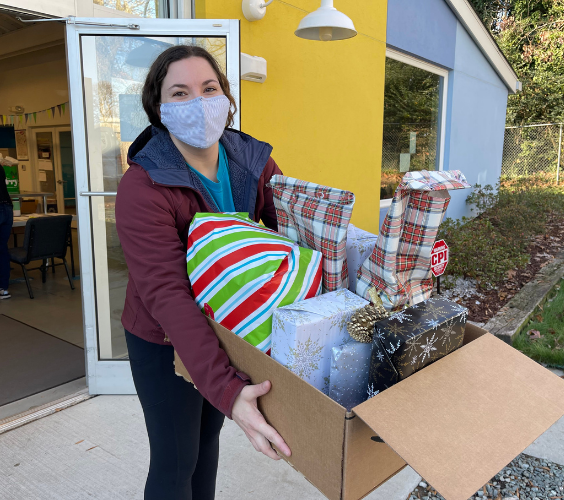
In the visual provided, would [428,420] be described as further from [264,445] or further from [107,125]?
[107,125]

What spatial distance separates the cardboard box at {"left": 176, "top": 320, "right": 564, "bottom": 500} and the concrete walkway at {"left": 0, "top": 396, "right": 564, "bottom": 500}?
4.41 feet

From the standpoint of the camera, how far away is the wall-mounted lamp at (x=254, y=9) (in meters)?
3.55

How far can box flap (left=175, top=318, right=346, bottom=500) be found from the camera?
2.98 ft

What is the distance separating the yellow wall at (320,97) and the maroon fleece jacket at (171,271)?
248 centimetres

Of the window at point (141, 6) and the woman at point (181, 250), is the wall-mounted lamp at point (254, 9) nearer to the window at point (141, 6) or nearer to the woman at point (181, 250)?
the window at point (141, 6)

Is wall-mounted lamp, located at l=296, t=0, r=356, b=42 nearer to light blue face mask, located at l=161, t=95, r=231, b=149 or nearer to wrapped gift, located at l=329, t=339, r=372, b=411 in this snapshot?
light blue face mask, located at l=161, t=95, r=231, b=149

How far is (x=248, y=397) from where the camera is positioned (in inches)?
41.9

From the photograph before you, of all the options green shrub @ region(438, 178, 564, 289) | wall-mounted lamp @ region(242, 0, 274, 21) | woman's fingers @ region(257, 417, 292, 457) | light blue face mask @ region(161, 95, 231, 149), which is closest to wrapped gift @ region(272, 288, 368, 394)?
woman's fingers @ region(257, 417, 292, 457)

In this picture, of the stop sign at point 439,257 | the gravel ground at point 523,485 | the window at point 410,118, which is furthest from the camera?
the window at point 410,118

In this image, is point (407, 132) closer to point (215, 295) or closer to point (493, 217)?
point (493, 217)

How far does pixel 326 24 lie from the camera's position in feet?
10.2

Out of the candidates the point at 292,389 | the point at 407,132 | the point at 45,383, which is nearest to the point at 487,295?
the point at 407,132

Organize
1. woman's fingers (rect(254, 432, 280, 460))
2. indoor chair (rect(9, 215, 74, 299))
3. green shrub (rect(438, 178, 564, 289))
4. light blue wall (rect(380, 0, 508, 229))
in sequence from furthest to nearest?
light blue wall (rect(380, 0, 508, 229)) → indoor chair (rect(9, 215, 74, 299)) → green shrub (rect(438, 178, 564, 289)) → woman's fingers (rect(254, 432, 280, 460))

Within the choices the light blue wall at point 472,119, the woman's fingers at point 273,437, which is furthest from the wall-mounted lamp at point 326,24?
the light blue wall at point 472,119
